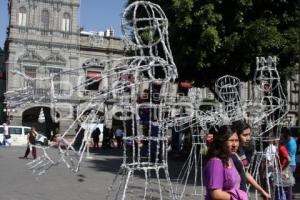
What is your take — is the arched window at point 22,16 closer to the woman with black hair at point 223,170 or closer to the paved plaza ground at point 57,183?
the paved plaza ground at point 57,183

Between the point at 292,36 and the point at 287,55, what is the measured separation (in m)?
0.67

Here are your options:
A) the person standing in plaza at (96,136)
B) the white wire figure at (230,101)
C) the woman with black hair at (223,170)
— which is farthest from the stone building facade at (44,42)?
the woman with black hair at (223,170)

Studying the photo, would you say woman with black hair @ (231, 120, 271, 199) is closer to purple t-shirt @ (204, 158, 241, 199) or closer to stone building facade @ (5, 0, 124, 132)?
purple t-shirt @ (204, 158, 241, 199)

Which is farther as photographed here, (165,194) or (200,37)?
(200,37)

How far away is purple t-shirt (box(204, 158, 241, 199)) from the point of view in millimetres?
3768

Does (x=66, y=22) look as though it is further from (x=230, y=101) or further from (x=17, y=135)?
(x=230, y=101)

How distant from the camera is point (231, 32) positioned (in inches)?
606

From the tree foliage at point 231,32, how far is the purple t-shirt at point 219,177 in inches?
431

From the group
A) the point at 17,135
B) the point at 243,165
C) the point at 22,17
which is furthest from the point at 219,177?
the point at 22,17

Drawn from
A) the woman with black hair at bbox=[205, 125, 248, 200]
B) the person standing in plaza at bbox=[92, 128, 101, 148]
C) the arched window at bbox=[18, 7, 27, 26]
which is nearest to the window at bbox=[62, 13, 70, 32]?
the arched window at bbox=[18, 7, 27, 26]

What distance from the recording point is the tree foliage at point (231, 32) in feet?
48.3

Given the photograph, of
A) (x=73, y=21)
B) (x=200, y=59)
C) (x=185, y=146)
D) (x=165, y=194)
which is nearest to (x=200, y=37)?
(x=200, y=59)

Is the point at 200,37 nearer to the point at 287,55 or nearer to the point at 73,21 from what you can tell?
the point at 287,55

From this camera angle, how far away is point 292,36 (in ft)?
50.4
